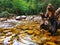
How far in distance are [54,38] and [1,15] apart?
329 inches

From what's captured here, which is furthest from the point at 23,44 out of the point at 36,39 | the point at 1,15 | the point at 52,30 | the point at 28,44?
the point at 1,15

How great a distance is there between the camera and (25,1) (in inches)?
730

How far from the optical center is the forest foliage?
17.0 metres

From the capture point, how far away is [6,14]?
1608cm

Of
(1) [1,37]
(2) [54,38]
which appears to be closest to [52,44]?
(2) [54,38]

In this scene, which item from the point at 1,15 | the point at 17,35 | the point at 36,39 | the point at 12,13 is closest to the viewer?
the point at 36,39

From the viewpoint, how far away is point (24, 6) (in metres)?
17.4

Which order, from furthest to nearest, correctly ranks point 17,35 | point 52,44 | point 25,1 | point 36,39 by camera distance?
point 25,1, point 17,35, point 36,39, point 52,44

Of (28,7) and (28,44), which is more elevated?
(28,7)

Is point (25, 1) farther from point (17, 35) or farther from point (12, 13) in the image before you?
point (17, 35)

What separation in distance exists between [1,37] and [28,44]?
5.35 feet

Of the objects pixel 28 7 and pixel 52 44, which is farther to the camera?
pixel 28 7

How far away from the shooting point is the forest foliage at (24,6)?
55.8ft

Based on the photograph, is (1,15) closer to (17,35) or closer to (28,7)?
(28,7)
